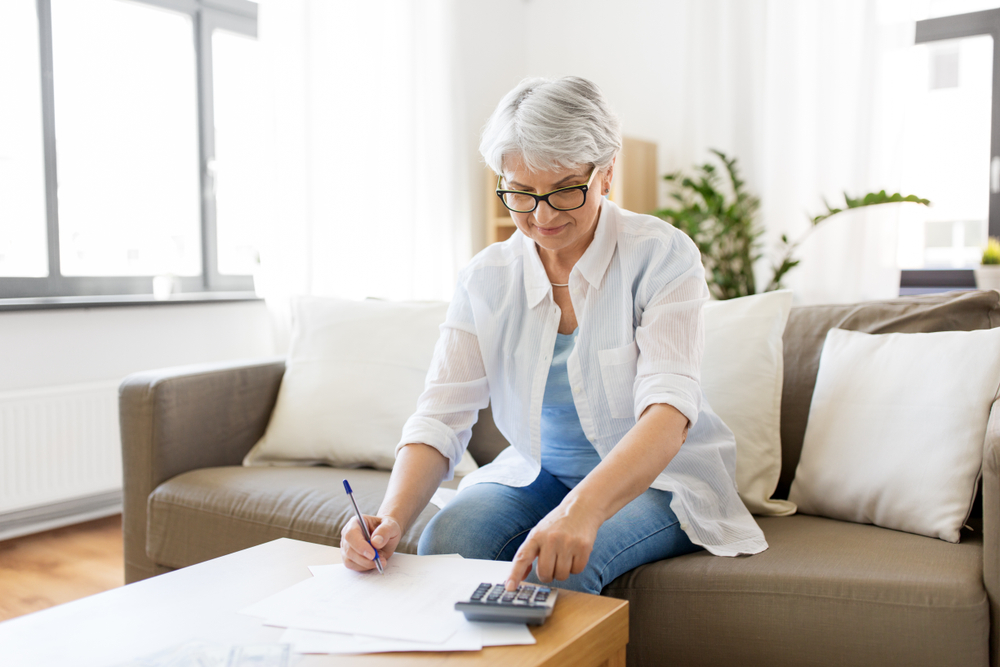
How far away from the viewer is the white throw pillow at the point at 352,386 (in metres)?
1.78

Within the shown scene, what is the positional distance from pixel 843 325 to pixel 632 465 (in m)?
0.79

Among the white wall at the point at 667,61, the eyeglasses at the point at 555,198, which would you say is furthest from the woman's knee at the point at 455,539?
the white wall at the point at 667,61

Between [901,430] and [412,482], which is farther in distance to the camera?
[901,430]

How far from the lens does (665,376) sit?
1.08 m

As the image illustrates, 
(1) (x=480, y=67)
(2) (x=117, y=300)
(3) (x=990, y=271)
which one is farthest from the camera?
(1) (x=480, y=67)

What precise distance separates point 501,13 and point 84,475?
108 inches

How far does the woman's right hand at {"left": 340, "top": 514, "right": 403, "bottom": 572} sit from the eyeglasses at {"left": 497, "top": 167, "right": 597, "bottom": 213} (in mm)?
484

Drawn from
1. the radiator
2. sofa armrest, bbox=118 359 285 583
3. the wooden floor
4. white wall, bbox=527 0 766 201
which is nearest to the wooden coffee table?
sofa armrest, bbox=118 359 285 583

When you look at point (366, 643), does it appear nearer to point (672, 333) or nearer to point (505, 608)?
point (505, 608)

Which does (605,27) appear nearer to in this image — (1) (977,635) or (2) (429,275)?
(2) (429,275)

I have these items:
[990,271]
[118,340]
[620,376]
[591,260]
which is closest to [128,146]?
[118,340]

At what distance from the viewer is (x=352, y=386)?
72.2 inches

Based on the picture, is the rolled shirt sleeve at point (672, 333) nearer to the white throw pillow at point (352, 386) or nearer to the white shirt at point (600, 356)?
the white shirt at point (600, 356)

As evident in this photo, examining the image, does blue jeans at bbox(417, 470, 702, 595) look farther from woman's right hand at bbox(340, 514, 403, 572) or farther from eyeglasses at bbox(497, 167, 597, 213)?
eyeglasses at bbox(497, 167, 597, 213)
